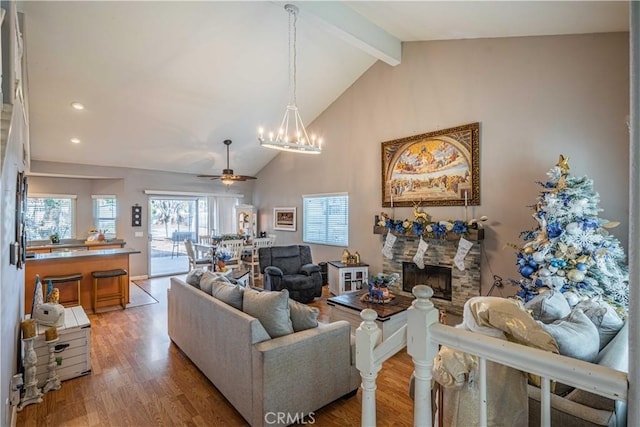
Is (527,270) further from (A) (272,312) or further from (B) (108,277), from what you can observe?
(B) (108,277)

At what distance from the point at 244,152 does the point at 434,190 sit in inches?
185

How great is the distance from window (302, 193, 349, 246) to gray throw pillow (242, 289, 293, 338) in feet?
13.2

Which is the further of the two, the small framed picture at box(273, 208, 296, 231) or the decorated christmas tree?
the small framed picture at box(273, 208, 296, 231)

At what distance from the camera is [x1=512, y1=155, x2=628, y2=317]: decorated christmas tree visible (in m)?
2.88

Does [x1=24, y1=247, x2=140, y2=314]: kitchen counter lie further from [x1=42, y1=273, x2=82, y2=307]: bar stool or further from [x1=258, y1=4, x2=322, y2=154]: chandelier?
[x1=258, y1=4, x2=322, y2=154]: chandelier

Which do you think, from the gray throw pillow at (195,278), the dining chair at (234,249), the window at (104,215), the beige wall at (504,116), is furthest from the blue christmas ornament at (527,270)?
the window at (104,215)

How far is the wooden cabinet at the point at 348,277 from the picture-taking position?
5.54m

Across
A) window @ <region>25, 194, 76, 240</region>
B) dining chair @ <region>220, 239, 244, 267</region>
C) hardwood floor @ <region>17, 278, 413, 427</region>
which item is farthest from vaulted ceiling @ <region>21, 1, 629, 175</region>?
hardwood floor @ <region>17, 278, 413, 427</region>

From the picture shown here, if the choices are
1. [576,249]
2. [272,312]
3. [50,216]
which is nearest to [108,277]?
[50,216]

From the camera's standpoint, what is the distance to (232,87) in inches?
211

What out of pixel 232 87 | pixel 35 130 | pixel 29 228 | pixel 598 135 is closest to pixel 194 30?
pixel 232 87

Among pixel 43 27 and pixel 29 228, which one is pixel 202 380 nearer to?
pixel 43 27

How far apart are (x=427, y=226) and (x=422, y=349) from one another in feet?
12.2
